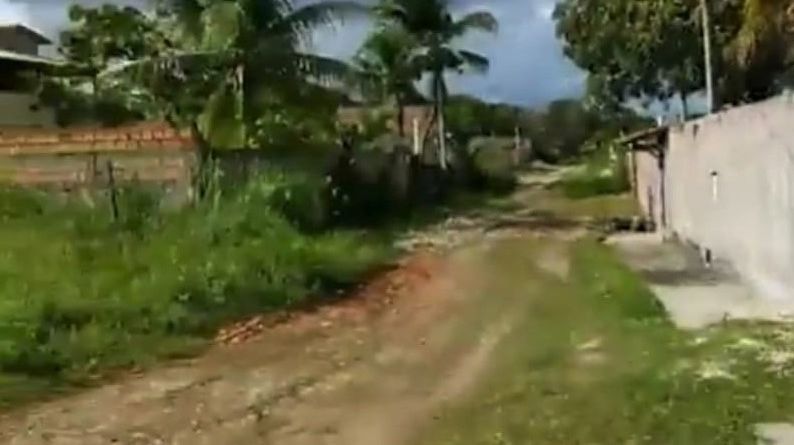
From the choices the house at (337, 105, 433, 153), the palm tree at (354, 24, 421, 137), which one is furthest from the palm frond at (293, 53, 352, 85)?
the palm tree at (354, 24, 421, 137)

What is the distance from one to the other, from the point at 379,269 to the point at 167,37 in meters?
10.8

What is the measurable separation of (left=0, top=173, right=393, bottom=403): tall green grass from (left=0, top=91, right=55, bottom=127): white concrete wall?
1812 cm

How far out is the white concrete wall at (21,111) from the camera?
4184 centimetres

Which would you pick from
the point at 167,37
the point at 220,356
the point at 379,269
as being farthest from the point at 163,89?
the point at 220,356

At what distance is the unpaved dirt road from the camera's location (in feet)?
31.7

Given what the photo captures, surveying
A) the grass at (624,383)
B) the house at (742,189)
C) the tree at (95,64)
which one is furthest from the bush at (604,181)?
the grass at (624,383)

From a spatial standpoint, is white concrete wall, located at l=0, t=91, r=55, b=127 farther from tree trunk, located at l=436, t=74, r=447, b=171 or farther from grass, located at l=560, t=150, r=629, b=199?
grass, located at l=560, t=150, r=629, b=199

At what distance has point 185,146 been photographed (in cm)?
2450

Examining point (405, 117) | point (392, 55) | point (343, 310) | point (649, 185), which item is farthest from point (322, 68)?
point (405, 117)

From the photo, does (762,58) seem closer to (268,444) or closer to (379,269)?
(379,269)

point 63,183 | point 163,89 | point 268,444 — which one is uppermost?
point 163,89

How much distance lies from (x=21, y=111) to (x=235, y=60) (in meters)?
17.3

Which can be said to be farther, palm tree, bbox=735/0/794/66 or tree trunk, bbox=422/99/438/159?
tree trunk, bbox=422/99/438/159

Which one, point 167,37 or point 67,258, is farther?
point 167,37
